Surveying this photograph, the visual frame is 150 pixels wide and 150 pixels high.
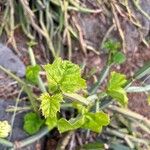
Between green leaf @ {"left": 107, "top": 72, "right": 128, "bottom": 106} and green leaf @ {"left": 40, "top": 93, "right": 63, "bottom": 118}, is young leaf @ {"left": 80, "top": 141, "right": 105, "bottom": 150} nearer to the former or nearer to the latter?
green leaf @ {"left": 107, "top": 72, "right": 128, "bottom": 106}

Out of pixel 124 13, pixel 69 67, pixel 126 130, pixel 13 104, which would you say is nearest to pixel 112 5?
pixel 124 13

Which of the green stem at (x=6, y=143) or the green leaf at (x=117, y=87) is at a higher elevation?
the green leaf at (x=117, y=87)

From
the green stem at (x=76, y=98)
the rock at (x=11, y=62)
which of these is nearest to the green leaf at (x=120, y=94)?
the green stem at (x=76, y=98)

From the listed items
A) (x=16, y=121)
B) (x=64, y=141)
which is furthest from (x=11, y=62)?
(x=64, y=141)

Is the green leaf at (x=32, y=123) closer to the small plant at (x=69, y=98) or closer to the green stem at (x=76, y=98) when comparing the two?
the small plant at (x=69, y=98)

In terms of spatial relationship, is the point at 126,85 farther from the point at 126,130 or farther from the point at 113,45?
the point at 126,130

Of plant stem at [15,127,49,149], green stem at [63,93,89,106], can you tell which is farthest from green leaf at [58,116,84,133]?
plant stem at [15,127,49,149]
